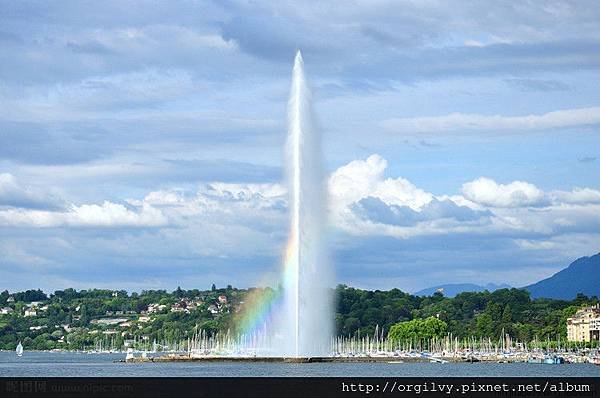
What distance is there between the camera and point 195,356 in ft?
536

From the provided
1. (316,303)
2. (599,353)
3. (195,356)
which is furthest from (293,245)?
(599,353)
